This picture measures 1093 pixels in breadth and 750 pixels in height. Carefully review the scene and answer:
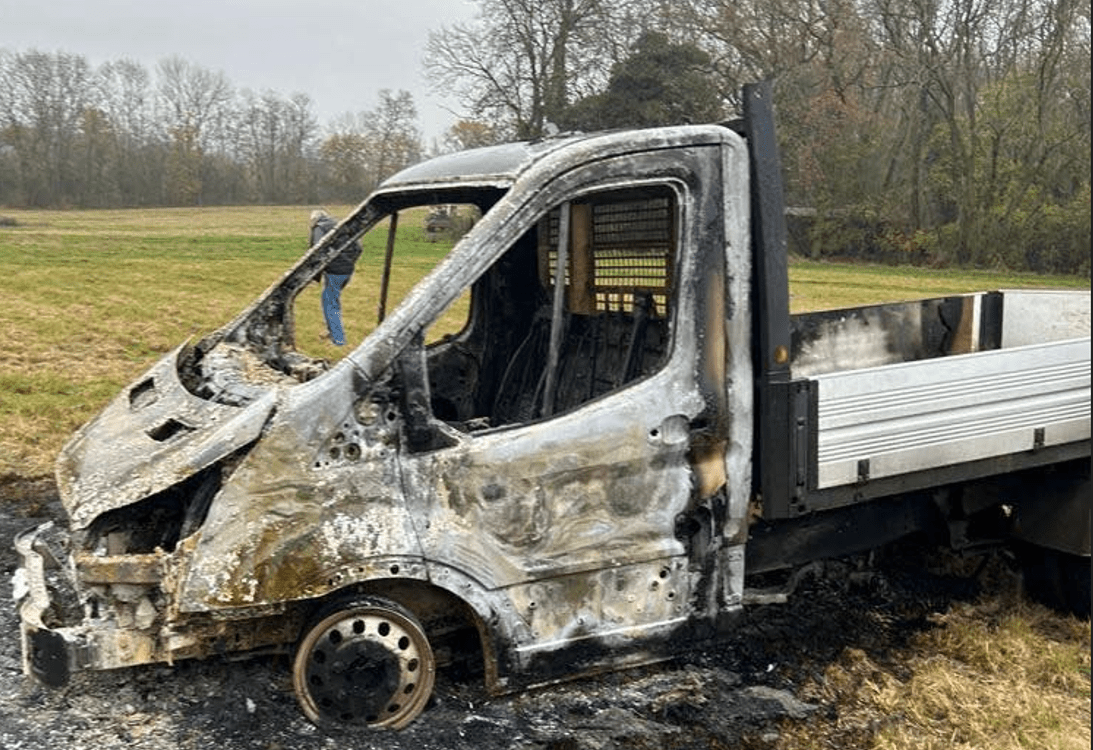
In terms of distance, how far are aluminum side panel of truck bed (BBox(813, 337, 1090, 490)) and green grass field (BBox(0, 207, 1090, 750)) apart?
0.88m

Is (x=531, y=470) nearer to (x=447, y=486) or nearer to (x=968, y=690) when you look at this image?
(x=447, y=486)

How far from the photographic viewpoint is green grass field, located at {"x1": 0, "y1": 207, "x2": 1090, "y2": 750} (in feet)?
12.5

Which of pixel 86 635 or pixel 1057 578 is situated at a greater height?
pixel 86 635

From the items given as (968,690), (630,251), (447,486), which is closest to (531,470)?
(447,486)

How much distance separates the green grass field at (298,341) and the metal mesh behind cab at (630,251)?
0.71 meters

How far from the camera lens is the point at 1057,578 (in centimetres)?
482

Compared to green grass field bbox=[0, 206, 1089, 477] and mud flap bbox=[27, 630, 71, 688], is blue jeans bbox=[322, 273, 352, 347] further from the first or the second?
mud flap bbox=[27, 630, 71, 688]

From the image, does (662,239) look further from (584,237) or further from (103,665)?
(103,665)

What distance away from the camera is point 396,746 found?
349 cm

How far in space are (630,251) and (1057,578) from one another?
2.57 m


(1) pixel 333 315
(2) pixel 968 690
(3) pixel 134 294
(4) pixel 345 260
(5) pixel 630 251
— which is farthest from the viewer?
(3) pixel 134 294

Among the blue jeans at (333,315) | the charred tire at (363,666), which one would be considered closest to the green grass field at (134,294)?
the blue jeans at (333,315)

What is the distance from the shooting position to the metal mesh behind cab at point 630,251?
13.8 ft

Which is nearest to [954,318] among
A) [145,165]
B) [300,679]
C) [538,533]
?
[538,533]
